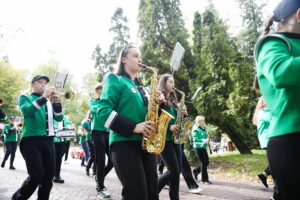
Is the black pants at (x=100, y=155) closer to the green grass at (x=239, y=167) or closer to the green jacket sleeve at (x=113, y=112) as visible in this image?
the green jacket sleeve at (x=113, y=112)

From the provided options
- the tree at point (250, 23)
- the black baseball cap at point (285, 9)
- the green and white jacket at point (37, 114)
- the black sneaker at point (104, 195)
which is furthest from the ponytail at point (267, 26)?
the tree at point (250, 23)

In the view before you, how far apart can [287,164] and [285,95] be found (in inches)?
16.8

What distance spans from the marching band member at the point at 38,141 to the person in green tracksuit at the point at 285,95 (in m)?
3.27

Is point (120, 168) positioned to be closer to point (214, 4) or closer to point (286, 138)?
point (286, 138)

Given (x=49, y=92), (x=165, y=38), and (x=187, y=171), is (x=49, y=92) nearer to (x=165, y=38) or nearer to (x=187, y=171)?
(x=187, y=171)

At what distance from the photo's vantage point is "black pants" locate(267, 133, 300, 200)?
1.73 m

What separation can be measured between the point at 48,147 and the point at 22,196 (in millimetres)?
765

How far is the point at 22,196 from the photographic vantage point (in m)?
4.09

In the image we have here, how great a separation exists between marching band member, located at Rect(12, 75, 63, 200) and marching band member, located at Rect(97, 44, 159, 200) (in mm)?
1587

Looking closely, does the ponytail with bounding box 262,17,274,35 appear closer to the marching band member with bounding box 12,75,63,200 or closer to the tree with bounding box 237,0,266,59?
the marching band member with bounding box 12,75,63,200

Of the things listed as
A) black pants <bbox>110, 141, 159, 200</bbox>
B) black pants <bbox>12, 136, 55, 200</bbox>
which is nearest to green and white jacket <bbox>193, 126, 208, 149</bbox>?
black pants <bbox>12, 136, 55, 200</bbox>

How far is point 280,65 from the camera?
5.55ft

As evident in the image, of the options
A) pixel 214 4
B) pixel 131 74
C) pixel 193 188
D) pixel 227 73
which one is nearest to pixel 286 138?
pixel 131 74

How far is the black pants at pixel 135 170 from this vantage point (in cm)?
275
